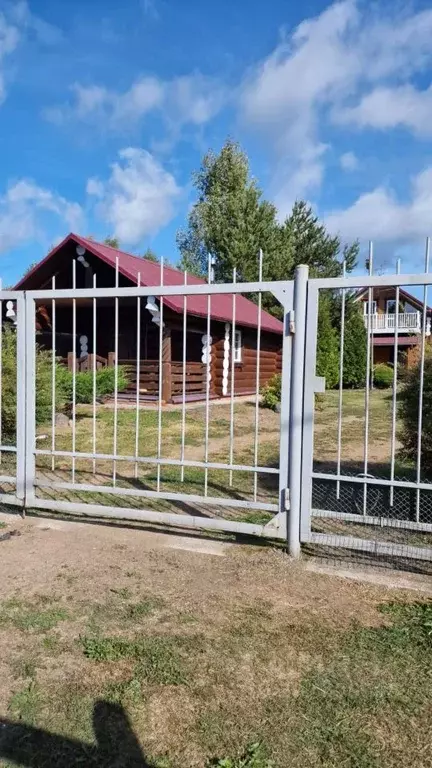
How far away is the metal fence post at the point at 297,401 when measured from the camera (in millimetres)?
3580

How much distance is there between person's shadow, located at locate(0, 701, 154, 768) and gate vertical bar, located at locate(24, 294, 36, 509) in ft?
8.56

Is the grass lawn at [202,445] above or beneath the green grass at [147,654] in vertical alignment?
above

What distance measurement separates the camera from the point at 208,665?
237 centimetres

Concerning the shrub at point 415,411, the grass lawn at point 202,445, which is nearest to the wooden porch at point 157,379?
the grass lawn at point 202,445

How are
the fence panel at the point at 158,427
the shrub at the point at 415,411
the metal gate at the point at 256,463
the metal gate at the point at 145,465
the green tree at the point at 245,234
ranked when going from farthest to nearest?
the green tree at the point at 245,234, the shrub at the point at 415,411, the fence panel at the point at 158,427, the metal gate at the point at 145,465, the metal gate at the point at 256,463

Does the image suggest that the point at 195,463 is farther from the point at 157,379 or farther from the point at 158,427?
the point at 157,379

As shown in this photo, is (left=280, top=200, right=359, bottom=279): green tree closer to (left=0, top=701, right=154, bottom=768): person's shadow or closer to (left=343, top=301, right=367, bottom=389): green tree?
(left=343, top=301, right=367, bottom=389): green tree

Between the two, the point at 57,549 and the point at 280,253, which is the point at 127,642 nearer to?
the point at 57,549

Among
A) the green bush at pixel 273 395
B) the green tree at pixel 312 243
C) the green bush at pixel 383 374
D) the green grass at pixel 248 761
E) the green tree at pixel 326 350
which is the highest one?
the green tree at pixel 312 243

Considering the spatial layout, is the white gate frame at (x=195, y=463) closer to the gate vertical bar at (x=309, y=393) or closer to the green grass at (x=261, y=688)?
the gate vertical bar at (x=309, y=393)

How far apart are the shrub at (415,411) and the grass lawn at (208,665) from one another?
216 centimetres

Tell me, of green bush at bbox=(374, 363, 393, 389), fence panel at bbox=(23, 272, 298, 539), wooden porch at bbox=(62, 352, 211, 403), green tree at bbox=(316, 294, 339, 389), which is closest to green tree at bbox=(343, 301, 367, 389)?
green bush at bbox=(374, 363, 393, 389)

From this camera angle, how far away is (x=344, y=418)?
41.0ft

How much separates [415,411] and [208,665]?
3.48 metres
